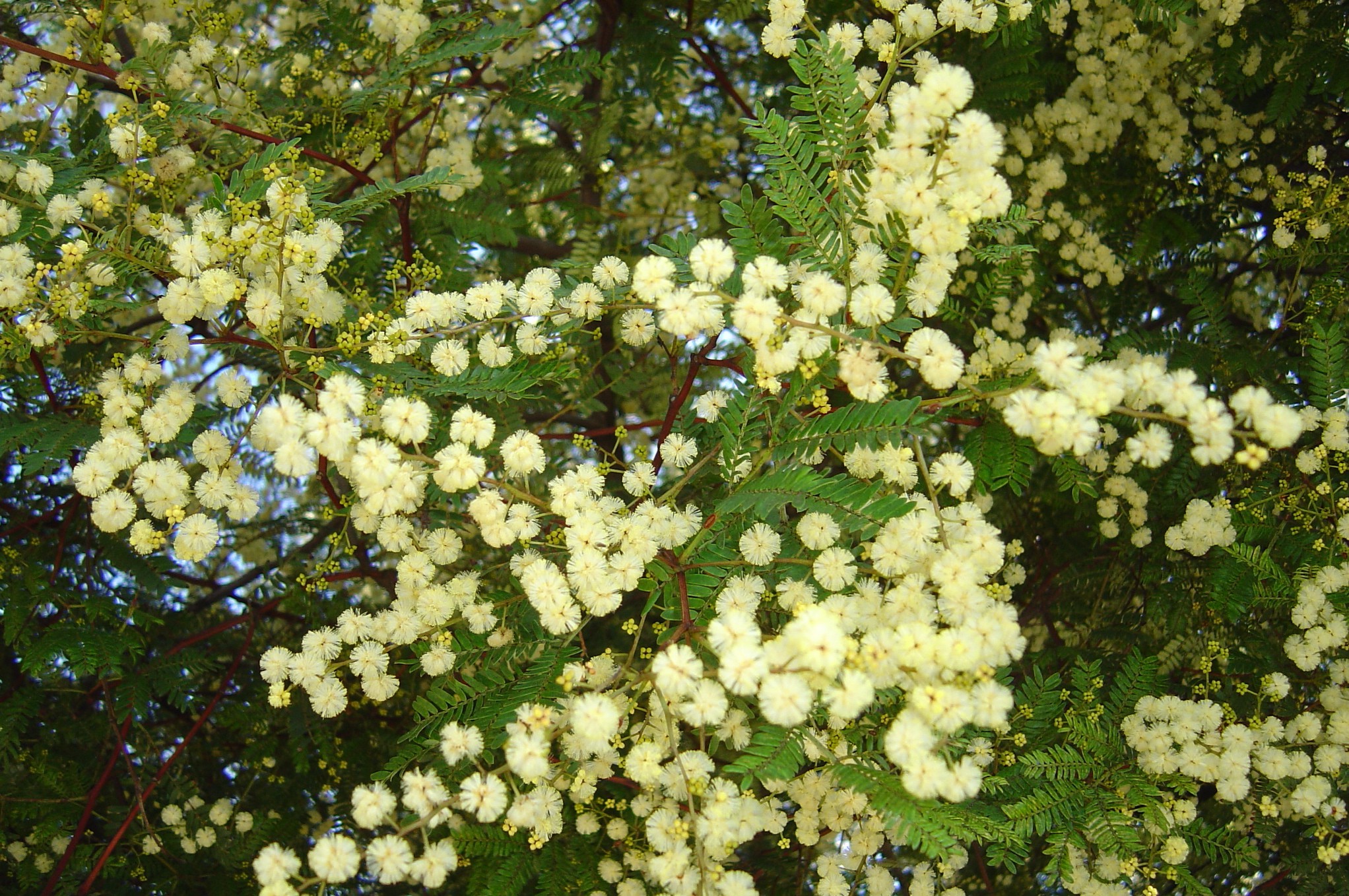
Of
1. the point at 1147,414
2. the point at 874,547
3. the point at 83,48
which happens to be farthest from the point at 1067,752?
the point at 83,48

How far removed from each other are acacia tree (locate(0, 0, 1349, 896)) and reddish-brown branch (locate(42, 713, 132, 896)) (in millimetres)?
38

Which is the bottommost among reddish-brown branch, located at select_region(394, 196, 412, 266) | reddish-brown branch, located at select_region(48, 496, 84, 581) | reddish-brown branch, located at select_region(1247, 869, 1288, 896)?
reddish-brown branch, located at select_region(1247, 869, 1288, 896)

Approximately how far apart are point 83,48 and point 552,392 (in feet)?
6.46

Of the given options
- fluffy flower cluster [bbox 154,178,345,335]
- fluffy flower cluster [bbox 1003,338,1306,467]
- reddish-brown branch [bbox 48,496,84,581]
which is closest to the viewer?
fluffy flower cluster [bbox 1003,338,1306,467]

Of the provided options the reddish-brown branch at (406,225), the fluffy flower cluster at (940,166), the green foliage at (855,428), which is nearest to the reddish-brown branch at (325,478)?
the reddish-brown branch at (406,225)

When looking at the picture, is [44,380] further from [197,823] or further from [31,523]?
[197,823]

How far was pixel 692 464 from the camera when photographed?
2.78m

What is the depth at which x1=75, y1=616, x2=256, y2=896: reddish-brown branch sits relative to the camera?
3.10 meters

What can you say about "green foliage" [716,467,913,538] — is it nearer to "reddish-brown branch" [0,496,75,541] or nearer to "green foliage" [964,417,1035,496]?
"green foliage" [964,417,1035,496]

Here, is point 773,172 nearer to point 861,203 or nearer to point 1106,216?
point 861,203

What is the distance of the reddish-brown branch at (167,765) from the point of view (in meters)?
3.10

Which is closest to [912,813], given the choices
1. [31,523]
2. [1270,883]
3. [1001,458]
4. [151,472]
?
[1001,458]

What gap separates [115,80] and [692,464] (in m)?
2.18

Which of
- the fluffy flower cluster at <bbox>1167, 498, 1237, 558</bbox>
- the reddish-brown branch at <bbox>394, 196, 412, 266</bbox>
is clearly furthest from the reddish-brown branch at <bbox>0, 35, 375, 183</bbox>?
the fluffy flower cluster at <bbox>1167, 498, 1237, 558</bbox>
